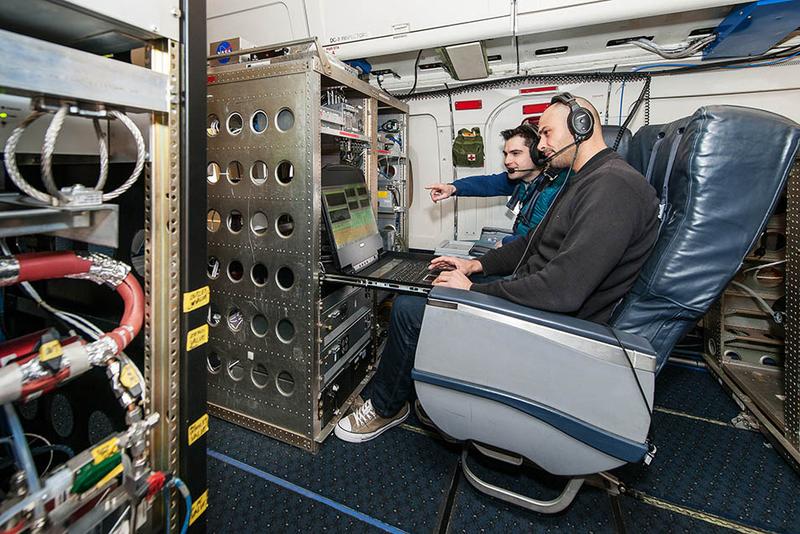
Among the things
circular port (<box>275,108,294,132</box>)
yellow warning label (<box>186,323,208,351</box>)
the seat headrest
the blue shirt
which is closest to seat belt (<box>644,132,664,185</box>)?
the blue shirt

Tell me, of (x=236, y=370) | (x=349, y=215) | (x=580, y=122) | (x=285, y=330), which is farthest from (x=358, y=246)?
(x=580, y=122)

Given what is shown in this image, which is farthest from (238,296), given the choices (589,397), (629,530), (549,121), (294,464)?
(629,530)

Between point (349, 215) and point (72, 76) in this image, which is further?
point (349, 215)

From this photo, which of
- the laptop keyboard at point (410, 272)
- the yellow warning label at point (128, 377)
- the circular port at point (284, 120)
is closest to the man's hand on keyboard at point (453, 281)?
the laptop keyboard at point (410, 272)

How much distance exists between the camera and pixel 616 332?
1.25 metres

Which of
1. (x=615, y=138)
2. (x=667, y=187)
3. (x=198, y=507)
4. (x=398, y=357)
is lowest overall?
(x=198, y=507)

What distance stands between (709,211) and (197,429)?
1.71 meters

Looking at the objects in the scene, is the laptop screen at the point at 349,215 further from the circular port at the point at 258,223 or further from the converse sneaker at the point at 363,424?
the converse sneaker at the point at 363,424

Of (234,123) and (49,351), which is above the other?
(234,123)

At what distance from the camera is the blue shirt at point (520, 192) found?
2406 millimetres

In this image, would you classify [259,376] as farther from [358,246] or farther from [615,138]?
[615,138]

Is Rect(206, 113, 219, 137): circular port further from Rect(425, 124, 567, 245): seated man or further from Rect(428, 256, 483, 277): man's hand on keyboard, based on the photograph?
Rect(425, 124, 567, 245): seated man

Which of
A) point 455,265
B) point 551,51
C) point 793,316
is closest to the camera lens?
point 793,316

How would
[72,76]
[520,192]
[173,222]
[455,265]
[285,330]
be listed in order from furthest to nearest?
[520,192], [455,265], [285,330], [173,222], [72,76]
